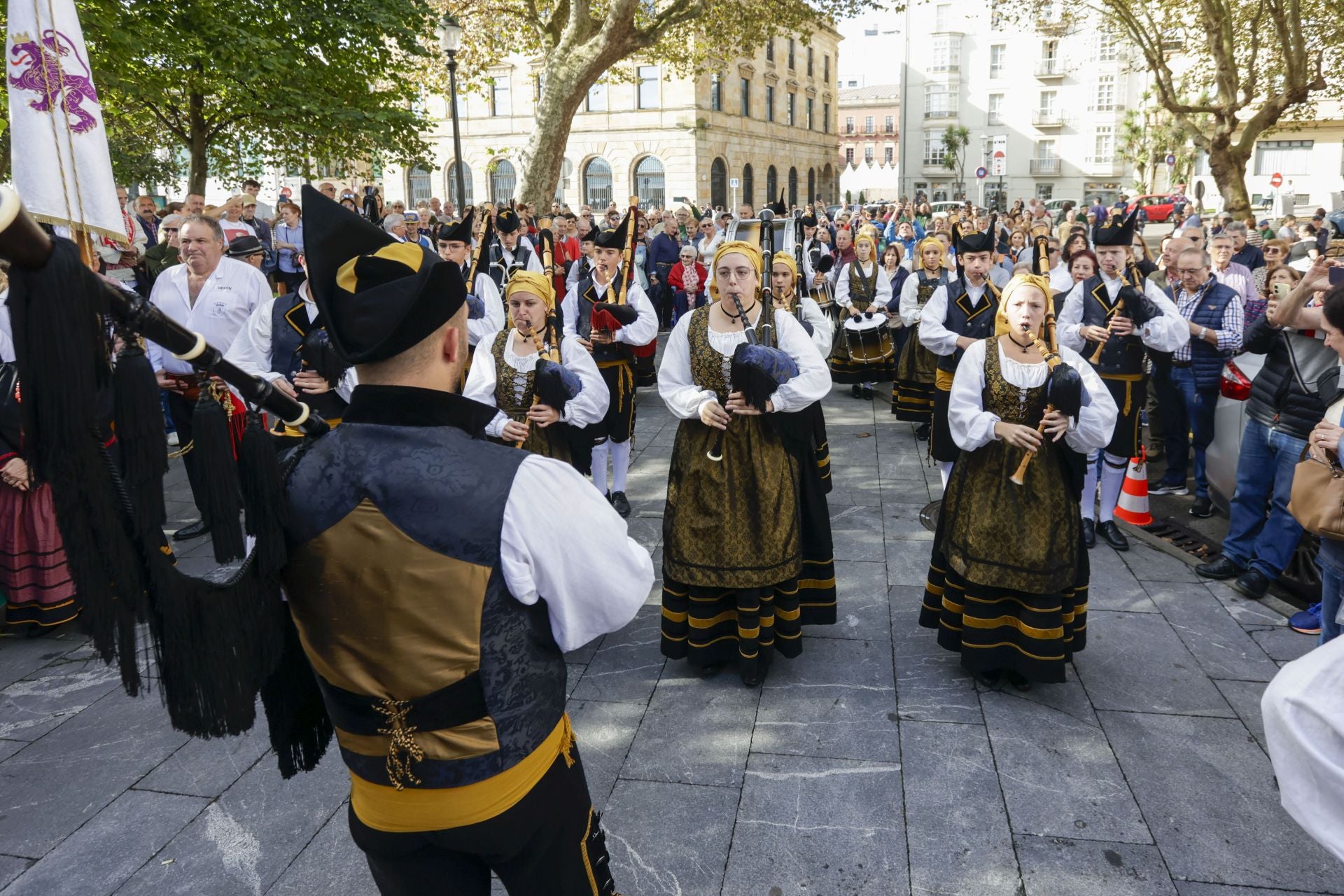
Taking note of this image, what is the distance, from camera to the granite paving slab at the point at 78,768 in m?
3.40

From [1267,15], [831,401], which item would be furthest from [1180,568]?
[1267,15]

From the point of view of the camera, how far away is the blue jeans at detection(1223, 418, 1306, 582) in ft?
16.9

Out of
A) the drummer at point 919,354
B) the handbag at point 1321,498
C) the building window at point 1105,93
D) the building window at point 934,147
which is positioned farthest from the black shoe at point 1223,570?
the building window at point 934,147

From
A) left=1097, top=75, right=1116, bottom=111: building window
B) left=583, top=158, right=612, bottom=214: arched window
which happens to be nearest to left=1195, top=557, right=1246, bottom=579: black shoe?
left=583, top=158, right=612, bottom=214: arched window

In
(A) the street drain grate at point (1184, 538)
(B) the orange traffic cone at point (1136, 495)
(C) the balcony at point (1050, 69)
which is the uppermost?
(C) the balcony at point (1050, 69)

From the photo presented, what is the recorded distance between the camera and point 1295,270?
6.24m

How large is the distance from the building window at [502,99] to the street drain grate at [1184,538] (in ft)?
141

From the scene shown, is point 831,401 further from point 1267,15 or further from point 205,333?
point 1267,15

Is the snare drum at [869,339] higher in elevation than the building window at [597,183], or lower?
lower

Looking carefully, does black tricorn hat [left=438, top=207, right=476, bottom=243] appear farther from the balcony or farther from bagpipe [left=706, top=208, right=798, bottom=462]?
the balcony

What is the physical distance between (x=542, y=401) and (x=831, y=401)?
250 inches

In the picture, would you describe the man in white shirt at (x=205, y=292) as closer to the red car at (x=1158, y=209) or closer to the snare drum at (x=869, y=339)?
the snare drum at (x=869, y=339)

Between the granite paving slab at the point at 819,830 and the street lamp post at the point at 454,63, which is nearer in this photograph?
the granite paving slab at the point at 819,830

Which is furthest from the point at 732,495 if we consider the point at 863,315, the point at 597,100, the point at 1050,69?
the point at 1050,69
